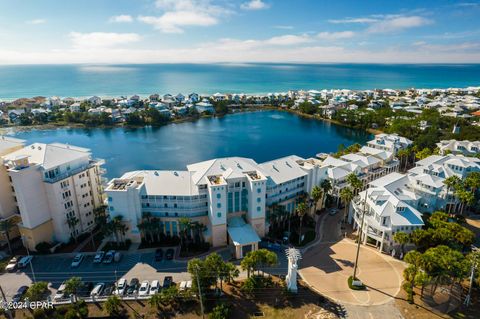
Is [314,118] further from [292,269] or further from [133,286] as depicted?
[133,286]

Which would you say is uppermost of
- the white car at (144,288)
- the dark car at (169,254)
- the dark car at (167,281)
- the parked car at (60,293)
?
the parked car at (60,293)

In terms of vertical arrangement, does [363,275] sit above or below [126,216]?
below

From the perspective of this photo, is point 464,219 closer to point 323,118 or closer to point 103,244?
point 103,244

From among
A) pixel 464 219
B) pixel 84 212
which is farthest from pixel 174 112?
pixel 464 219

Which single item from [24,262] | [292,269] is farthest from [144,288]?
[24,262]

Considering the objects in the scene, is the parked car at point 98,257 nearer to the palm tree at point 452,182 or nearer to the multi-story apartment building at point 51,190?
the multi-story apartment building at point 51,190

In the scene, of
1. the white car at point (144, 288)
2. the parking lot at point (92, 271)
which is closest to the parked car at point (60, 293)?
the parking lot at point (92, 271)
